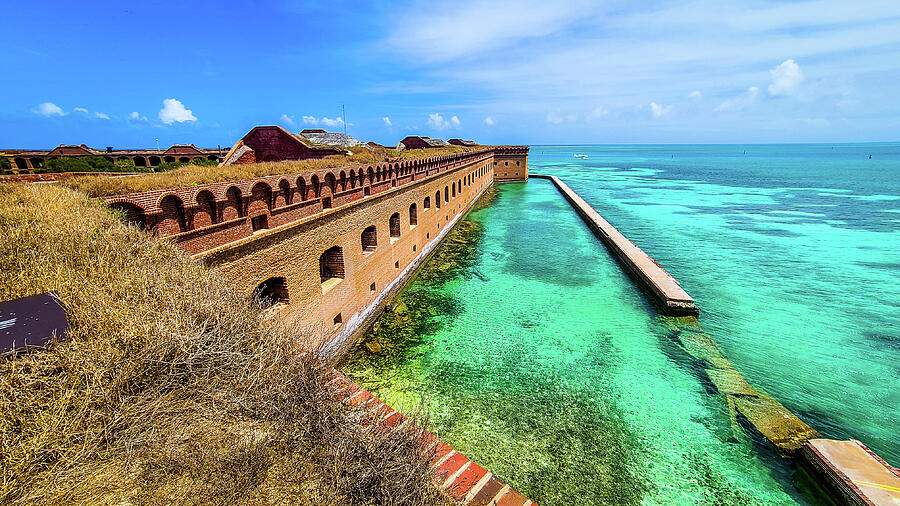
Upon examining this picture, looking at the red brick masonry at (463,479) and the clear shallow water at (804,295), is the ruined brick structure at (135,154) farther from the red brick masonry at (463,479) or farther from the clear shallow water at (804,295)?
the clear shallow water at (804,295)

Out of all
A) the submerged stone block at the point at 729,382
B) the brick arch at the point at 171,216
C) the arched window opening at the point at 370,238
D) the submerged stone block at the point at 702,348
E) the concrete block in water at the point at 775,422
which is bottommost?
the concrete block in water at the point at 775,422

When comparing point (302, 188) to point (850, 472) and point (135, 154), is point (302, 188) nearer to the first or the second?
point (850, 472)

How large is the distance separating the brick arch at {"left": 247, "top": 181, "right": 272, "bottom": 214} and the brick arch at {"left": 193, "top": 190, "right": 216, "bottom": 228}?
0.73 meters

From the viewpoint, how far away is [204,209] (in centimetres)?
610

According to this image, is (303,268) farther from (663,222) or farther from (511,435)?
(663,222)

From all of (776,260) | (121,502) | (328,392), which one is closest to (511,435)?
(328,392)

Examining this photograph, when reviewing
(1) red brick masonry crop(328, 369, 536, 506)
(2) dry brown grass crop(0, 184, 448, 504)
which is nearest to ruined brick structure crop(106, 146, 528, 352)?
(2) dry brown grass crop(0, 184, 448, 504)

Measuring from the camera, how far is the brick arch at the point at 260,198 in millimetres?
7004

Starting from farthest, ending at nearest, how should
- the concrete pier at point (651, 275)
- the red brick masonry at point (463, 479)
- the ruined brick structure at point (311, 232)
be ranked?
the concrete pier at point (651, 275) → the ruined brick structure at point (311, 232) → the red brick masonry at point (463, 479)

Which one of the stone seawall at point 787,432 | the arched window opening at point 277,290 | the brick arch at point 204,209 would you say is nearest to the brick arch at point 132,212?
the brick arch at point 204,209

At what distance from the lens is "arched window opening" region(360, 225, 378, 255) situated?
1209cm

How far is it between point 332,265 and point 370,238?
2326 millimetres

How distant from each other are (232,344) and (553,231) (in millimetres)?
21920

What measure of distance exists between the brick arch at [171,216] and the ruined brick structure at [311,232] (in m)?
0.01
